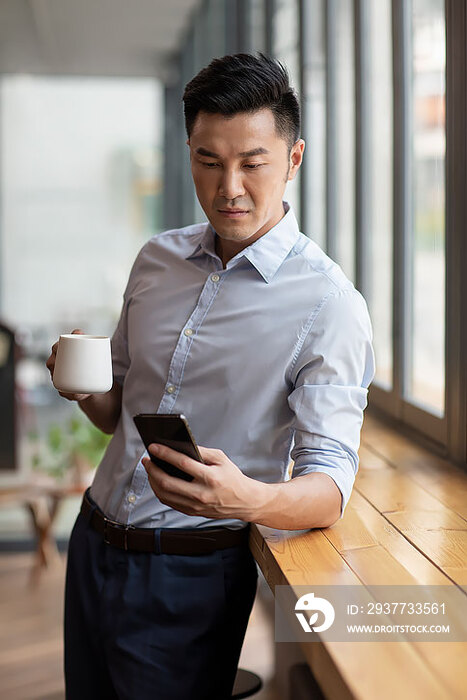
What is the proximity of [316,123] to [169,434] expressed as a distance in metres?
2.36

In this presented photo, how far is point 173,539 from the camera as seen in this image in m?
1.57

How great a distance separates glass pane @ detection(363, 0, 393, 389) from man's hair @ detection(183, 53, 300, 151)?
1.04m

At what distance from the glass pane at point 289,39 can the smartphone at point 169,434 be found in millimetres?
2420

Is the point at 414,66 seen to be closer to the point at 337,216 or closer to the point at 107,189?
the point at 337,216

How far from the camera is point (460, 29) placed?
1.94 meters

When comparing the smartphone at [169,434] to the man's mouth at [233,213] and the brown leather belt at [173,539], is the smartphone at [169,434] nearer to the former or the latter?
the brown leather belt at [173,539]

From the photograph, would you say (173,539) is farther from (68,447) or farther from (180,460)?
(68,447)

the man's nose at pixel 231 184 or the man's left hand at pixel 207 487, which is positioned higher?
the man's nose at pixel 231 184

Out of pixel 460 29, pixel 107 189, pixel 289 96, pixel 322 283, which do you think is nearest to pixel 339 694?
pixel 322 283

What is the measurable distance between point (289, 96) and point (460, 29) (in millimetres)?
624

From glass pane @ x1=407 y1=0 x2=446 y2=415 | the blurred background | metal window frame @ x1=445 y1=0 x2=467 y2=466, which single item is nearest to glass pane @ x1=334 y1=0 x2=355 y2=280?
the blurred background

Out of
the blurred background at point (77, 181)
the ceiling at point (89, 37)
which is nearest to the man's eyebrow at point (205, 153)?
the blurred background at point (77, 181)

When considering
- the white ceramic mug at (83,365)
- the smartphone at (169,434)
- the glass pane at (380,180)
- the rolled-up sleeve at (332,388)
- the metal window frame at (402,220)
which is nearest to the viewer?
the smartphone at (169,434)

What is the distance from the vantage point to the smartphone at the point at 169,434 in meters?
1.28
